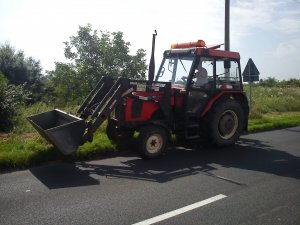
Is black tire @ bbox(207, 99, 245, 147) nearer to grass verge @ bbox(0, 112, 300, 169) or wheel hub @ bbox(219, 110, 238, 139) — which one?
wheel hub @ bbox(219, 110, 238, 139)

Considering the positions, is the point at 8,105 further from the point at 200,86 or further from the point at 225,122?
the point at 225,122

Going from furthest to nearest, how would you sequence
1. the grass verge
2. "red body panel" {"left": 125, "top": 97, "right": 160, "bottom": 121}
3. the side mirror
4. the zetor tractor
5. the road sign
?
the road sign, the side mirror, "red body panel" {"left": 125, "top": 97, "right": 160, "bottom": 121}, the zetor tractor, the grass verge

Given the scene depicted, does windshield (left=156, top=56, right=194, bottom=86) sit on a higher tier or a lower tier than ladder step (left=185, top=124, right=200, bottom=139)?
higher

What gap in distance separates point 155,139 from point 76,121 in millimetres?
1841

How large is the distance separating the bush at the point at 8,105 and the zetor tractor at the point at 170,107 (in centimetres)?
281

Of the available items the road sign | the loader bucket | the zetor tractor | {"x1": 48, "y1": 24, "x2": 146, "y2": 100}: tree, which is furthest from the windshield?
{"x1": 48, "y1": 24, "x2": 146, "y2": 100}: tree

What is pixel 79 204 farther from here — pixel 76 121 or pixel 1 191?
pixel 76 121

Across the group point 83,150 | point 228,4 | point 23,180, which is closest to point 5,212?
point 23,180

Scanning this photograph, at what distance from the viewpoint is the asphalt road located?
15.1 feet

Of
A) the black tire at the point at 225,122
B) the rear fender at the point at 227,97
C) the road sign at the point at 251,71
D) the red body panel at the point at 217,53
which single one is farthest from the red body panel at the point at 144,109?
the road sign at the point at 251,71

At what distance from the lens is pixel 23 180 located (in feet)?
19.4

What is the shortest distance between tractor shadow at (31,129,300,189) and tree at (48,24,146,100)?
668 inches

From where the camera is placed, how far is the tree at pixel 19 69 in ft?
88.0

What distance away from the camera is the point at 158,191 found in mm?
5559
